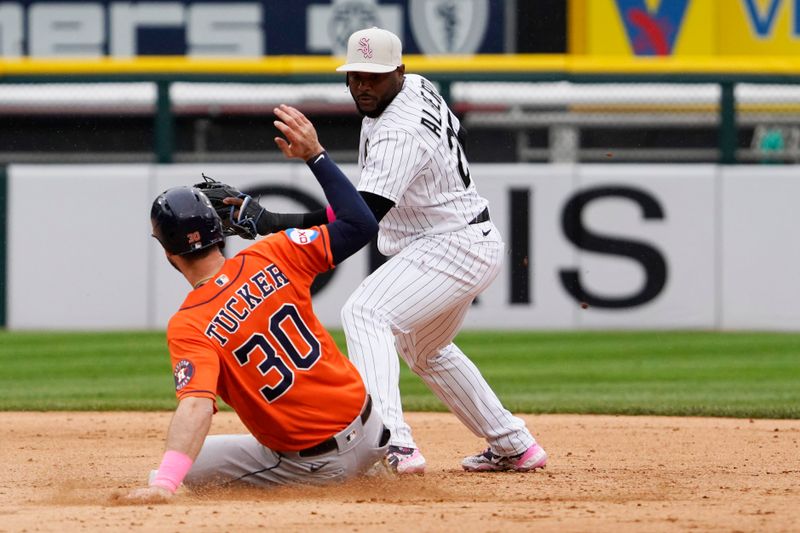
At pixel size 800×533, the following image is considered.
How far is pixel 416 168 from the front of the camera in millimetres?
4879

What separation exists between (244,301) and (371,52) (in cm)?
115

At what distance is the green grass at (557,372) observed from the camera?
307 inches

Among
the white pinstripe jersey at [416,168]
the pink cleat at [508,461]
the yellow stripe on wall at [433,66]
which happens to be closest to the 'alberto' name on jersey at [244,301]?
the white pinstripe jersey at [416,168]

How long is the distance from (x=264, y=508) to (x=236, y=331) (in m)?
0.52

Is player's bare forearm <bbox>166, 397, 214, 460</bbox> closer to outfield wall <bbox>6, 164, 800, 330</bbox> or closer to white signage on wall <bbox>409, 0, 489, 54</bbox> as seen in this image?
outfield wall <bbox>6, 164, 800, 330</bbox>

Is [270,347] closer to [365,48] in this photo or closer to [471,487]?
[471,487]

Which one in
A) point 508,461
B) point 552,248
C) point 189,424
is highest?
point 189,424

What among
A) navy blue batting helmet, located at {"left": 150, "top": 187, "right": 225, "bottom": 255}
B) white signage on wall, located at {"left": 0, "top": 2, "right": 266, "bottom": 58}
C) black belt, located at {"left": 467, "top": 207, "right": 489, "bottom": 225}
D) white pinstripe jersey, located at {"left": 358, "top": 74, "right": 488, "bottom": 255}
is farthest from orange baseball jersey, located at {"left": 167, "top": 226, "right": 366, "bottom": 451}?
white signage on wall, located at {"left": 0, "top": 2, "right": 266, "bottom": 58}

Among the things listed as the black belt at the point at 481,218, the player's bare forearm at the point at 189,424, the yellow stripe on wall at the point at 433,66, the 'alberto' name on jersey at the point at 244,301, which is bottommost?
the player's bare forearm at the point at 189,424

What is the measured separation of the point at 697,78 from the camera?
38.3ft

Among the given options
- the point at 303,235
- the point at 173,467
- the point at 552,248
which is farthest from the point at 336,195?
the point at 552,248

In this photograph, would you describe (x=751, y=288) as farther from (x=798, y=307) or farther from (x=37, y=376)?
(x=37, y=376)

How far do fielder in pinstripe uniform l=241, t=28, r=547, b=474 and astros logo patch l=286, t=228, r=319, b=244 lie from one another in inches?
11.9

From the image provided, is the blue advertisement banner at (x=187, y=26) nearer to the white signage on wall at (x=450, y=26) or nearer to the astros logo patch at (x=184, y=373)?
the white signage on wall at (x=450, y=26)
